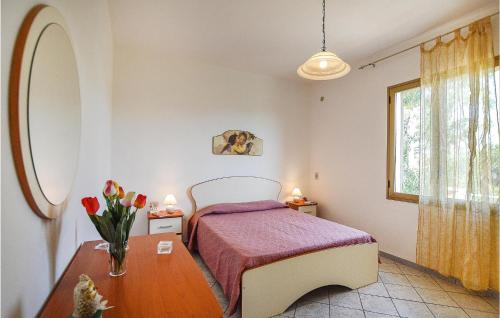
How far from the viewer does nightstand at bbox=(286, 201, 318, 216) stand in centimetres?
400

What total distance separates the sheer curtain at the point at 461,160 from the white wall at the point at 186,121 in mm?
2151

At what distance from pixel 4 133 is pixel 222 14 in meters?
2.31

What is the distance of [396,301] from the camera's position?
84.0 inches

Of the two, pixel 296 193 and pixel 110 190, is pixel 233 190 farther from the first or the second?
pixel 110 190

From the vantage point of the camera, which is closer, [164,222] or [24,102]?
[24,102]

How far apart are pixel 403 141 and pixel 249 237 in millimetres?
2319

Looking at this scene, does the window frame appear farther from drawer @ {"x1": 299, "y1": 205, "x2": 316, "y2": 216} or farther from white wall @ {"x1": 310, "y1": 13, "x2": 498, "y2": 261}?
drawer @ {"x1": 299, "y1": 205, "x2": 316, "y2": 216}

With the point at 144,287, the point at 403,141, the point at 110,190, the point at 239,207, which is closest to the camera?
the point at 144,287

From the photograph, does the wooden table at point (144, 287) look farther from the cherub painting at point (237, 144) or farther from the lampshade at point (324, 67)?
the cherub painting at point (237, 144)

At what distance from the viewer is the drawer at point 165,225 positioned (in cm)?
301

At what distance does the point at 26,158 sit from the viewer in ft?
2.31

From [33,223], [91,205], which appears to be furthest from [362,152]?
[33,223]

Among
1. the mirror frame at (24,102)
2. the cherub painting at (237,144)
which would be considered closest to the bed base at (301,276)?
the mirror frame at (24,102)

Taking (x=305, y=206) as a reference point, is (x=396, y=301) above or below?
below
